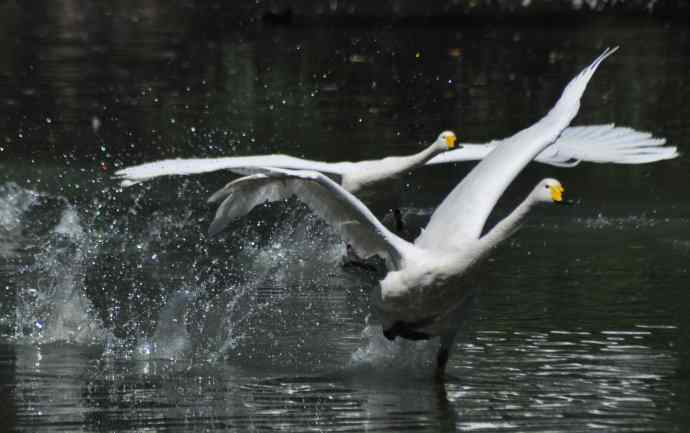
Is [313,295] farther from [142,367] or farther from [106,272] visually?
[142,367]

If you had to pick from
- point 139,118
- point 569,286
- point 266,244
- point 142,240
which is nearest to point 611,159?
point 569,286

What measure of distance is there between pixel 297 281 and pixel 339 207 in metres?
3.27

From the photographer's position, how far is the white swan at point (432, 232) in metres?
10.2

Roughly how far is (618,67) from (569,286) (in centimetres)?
2051

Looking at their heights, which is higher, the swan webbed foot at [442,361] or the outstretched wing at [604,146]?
the outstretched wing at [604,146]

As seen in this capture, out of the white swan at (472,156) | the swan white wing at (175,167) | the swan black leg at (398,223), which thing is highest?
the white swan at (472,156)

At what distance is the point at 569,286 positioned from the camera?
13523 mm

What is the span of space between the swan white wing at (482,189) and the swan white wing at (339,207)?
233mm

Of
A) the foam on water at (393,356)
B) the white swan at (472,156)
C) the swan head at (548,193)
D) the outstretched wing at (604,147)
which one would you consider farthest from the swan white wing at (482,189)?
the outstretched wing at (604,147)

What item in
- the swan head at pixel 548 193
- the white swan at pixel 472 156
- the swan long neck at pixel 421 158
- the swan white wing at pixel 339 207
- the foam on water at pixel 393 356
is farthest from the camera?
the swan long neck at pixel 421 158

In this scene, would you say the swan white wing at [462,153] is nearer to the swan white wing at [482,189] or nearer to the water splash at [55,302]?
the swan white wing at [482,189]

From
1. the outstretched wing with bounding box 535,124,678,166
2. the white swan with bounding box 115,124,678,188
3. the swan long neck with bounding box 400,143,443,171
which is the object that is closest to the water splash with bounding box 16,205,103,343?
the white swan with bounding box 115,124,678,188

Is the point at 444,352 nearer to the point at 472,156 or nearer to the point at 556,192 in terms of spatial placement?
the point at 556,192

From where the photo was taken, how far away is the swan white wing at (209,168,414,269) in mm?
10469
